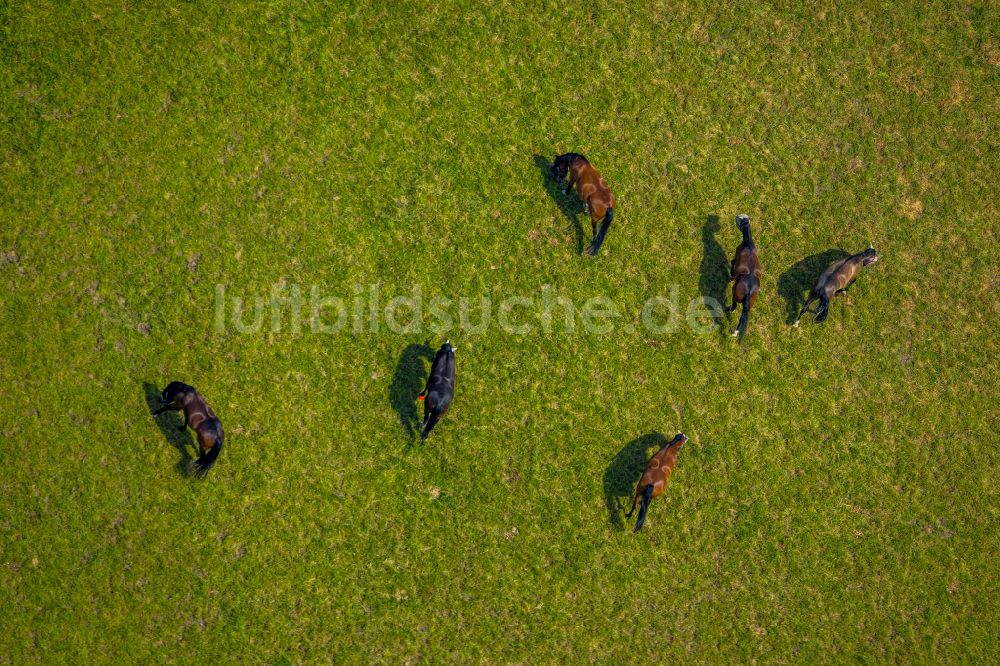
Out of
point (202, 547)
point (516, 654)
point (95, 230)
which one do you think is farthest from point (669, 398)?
point (95, 230)

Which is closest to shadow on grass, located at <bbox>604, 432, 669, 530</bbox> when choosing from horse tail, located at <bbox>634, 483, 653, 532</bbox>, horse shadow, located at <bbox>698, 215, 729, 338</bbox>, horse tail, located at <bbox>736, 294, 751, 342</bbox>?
horse tail, located at <bbox>634, 483, 653, 532</bbox>

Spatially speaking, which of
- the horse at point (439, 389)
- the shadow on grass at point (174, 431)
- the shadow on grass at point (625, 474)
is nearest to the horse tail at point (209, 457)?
the shadow on grass at point (174, 431)

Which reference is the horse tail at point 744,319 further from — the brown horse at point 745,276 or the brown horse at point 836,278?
the brown horse at point 836,278

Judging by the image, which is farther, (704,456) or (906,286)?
(906,286)

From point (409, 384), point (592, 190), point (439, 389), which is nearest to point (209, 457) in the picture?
point (409, 384)

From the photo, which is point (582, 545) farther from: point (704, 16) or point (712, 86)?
point (704, 16)

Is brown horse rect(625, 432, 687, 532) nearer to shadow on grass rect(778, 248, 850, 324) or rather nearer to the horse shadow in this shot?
the horse shadow

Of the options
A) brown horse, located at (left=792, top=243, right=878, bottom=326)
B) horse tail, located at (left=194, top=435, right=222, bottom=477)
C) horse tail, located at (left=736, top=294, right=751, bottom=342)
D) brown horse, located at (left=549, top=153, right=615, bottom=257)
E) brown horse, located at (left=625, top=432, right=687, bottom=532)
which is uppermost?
brown horse, located at (left=549, top=153, right=615, bottom=257)
